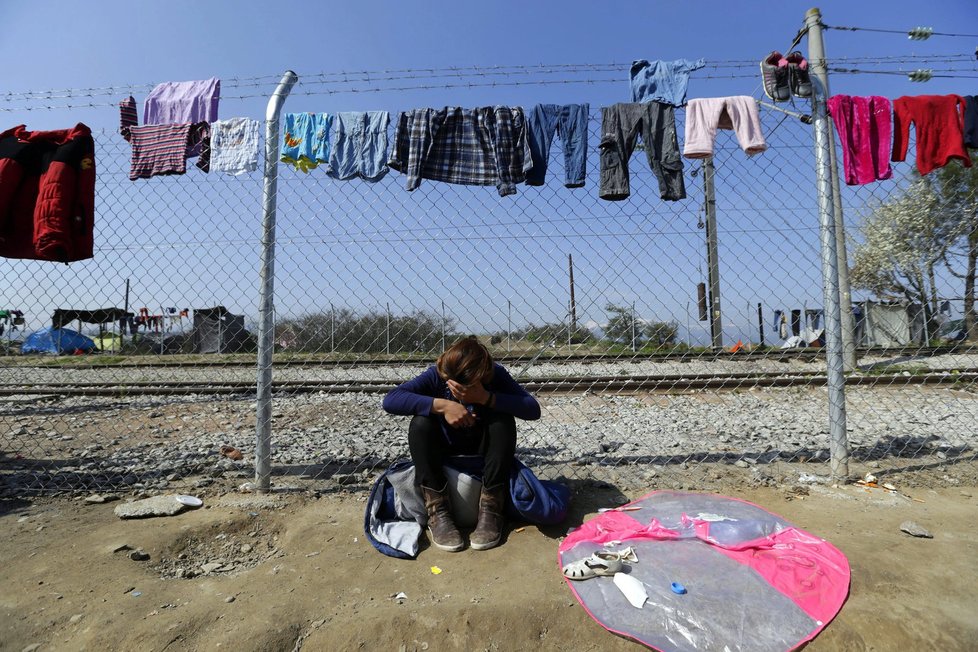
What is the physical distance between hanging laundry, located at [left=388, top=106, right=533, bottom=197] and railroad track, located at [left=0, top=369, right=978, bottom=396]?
375cm

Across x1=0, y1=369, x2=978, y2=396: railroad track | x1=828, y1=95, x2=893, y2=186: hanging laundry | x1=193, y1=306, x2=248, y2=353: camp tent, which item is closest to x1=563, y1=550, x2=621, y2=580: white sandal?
x1=828, y1=95, x2=893, y2=186: hanging laundry

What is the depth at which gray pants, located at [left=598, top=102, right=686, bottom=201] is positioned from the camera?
3.54 meters

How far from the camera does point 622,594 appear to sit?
6.38 feet

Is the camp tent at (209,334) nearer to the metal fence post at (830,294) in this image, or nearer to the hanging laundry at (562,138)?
the hanging laundry at (562,138)

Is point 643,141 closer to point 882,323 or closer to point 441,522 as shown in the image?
point 441,522

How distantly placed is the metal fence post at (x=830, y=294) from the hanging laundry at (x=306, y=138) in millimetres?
3179

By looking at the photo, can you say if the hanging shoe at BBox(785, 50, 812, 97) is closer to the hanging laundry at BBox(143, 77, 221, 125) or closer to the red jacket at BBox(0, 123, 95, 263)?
the hanging laundry at BBox(143, 77, 221, 125)

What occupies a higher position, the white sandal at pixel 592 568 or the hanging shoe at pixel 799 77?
the hanging shoe at pixel 799 77

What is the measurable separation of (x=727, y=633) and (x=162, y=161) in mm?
4233

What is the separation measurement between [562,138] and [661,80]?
0.86 meters

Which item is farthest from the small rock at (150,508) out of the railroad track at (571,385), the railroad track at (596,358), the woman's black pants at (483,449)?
the railroad track at (596,358)

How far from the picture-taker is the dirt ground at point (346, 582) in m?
1.77

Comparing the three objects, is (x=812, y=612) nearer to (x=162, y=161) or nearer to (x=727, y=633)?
(x=727, y=633)

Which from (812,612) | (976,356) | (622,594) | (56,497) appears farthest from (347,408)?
(976,356)
